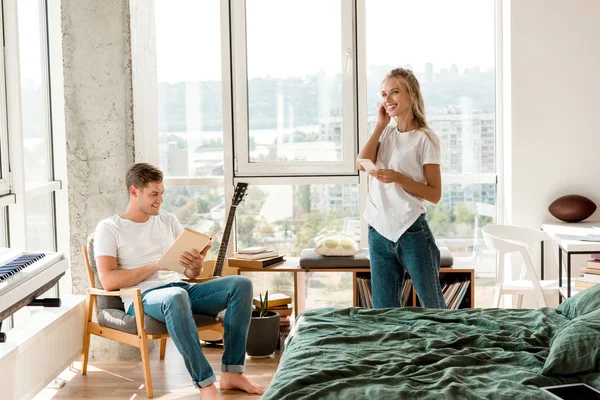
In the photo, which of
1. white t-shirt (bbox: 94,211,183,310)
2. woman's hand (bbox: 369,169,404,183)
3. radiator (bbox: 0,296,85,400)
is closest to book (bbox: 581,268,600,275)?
woman's hand (bbox: 369,169,404,183)

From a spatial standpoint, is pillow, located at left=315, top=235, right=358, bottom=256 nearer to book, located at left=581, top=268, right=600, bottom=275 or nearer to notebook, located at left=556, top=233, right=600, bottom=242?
notebook, located at left=556, top=233, right=600, bottom=242

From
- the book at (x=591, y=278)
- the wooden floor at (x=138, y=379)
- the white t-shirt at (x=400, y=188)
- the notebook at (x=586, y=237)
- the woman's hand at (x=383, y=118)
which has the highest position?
the woman's hand at (x=383, y=118)

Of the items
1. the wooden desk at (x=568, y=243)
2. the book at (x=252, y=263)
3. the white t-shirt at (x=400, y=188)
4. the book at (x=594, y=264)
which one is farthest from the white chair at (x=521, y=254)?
the book at (x=252, y=263)

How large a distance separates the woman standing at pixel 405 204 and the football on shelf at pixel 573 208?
1429 mm

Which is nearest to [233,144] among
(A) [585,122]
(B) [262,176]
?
(B) [262,176]

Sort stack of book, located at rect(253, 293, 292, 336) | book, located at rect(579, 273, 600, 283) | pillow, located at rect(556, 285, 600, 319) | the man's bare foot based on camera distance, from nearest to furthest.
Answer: pillow, located at rect(556, 285, 600, 319) → the man's bare foot → book, located at rect(579, 273, 600, 283) → stack of book, located at rect(253, 293, 292, 336)

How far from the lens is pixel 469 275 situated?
4.66 meters

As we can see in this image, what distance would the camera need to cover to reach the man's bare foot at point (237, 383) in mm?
A: 3982

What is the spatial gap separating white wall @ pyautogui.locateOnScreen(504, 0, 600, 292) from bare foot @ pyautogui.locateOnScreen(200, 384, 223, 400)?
2.29m

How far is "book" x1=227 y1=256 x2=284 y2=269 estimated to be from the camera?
475 centimetres

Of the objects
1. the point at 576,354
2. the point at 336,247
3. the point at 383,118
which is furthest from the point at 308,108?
the point at 576,354

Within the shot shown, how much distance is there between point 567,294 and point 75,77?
119 inches

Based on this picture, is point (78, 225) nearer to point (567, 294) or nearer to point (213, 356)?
point (213, 356)

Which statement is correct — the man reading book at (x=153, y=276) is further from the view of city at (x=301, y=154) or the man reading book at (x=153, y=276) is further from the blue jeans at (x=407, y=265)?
the view of city at (x=301, y=154)
